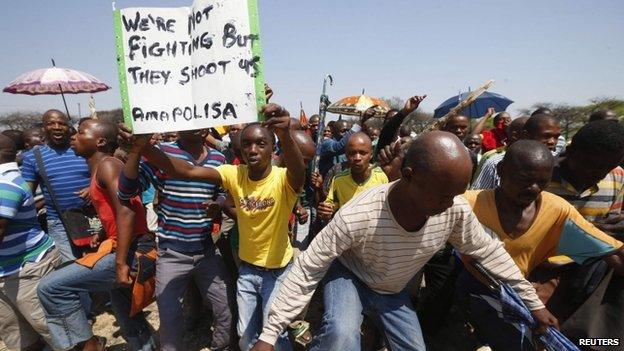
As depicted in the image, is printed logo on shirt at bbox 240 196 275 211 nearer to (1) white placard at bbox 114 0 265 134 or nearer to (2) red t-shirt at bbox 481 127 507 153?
(1) white placard at bbox 114 0 265 134

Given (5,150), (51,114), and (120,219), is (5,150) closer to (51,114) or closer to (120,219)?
(51,114)

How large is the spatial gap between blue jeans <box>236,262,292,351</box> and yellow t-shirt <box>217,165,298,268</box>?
Answer: 8 centimetres

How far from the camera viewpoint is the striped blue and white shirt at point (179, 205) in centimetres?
278

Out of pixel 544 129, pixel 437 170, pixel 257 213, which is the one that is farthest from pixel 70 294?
pixel 544 129

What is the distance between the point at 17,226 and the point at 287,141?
2.40 m

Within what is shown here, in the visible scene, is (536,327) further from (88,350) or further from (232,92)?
(88,350)

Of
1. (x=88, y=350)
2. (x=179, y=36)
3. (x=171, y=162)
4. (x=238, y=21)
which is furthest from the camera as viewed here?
(x=88, y=350)

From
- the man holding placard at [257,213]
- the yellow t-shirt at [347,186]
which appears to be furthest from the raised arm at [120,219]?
the yellow t-shirt at [347,186]

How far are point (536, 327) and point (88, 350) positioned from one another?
134 inches

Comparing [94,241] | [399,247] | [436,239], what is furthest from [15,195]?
[436,239]

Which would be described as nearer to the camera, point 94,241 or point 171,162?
point 171,162

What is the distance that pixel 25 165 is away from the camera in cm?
358

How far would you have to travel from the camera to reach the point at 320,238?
194cm

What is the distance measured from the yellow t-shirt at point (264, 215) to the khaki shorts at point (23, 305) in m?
1.82
